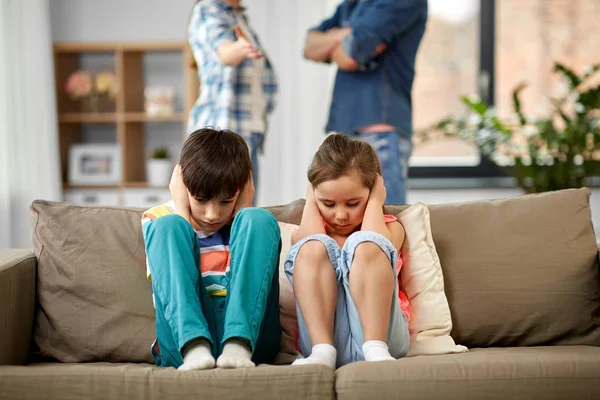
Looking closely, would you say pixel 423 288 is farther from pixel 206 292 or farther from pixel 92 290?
pixel 92 290

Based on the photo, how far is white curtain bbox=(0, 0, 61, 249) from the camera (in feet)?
13.8

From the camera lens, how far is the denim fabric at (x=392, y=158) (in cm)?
284

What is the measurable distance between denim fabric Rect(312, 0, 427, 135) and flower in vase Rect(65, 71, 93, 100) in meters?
2.16

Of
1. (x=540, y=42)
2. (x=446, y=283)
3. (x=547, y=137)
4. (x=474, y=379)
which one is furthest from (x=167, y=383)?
(x=540, y=42)

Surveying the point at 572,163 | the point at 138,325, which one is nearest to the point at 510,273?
the point at 138,325

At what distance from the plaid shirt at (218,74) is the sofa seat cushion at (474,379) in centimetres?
150

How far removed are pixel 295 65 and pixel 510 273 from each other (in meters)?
2.99

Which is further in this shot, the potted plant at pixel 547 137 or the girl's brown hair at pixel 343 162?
the potted plant at pixel 547 137

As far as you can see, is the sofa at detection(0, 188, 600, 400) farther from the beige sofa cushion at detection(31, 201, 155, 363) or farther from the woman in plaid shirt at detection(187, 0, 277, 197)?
the woman in plaid shirt at detection(187, 0, 277, 197)

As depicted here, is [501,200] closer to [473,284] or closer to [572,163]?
[473,284]

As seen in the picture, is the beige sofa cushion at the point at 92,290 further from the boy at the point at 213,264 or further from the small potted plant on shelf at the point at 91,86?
the small potted plant on shelf at the point at 91,86

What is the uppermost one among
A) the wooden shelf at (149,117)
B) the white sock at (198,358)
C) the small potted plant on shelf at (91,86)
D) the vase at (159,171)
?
the small potted plant on shelf at (91,86)

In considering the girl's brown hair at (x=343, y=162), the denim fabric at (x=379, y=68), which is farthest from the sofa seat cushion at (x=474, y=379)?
the denim fabric at (x=379, y=68)

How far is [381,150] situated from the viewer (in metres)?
2.89
